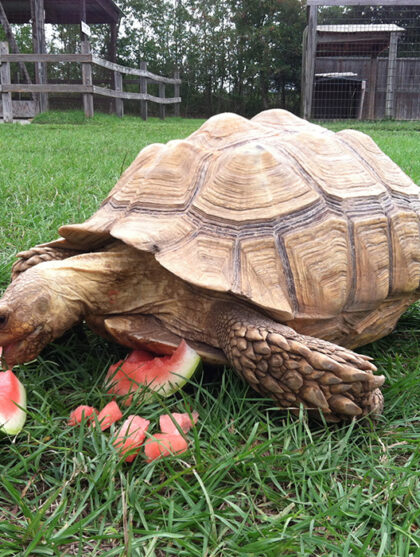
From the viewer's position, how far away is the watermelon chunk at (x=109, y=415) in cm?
161

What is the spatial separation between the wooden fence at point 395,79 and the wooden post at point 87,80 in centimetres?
949

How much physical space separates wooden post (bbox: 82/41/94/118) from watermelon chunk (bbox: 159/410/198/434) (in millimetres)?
13905

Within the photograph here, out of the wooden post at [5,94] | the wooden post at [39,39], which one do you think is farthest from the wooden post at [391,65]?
the wooden post at [5,94]

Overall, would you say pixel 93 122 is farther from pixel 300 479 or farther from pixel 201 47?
pixel 201 47

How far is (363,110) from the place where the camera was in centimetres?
1912

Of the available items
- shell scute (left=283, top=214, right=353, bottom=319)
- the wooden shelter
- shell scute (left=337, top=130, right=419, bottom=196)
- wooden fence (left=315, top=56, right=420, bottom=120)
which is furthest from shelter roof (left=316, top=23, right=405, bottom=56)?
shell scute (left=283, top=214, right=353, bottom=319)

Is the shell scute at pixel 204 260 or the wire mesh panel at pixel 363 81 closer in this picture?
the shell scute at pixel 204 260

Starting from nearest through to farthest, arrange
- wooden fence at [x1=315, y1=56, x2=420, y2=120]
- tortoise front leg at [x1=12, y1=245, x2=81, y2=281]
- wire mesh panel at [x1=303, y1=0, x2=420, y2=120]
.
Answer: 1. tortoise front leg at [x1=12, y1=245, x2=81, y2=281]
2. wire mesh panel at [x1=303, y1=0, x2=420, y2=120]
3. wooden fence at [x1=315, y1=56, x2=420, y2=120]

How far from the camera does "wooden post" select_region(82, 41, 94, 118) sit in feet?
46.0

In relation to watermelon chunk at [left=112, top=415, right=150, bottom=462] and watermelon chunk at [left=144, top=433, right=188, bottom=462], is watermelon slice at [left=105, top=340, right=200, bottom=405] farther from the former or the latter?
watermelon chunk at [left=144, top=433, right=188, bottom=462]

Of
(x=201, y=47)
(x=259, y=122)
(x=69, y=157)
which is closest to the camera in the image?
(x=259, y=122)

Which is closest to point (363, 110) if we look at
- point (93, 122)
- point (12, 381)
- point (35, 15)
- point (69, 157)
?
point (93, 122)

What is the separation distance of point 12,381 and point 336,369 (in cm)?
104

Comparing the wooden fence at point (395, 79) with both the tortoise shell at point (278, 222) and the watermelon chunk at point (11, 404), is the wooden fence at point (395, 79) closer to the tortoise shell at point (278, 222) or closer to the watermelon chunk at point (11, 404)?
the tortoise shell at point (278, 222)
